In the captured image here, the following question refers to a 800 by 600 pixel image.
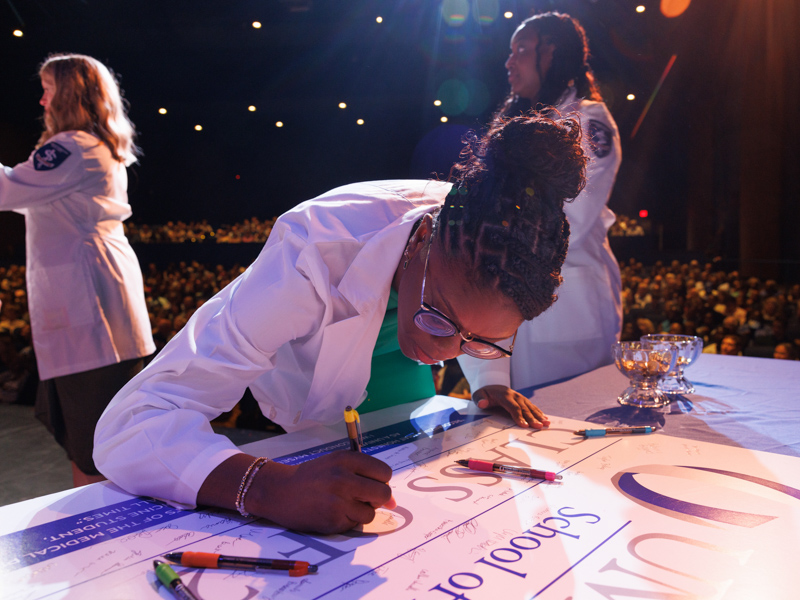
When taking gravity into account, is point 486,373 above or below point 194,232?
below

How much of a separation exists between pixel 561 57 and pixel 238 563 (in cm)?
184

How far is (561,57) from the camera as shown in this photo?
1.85m

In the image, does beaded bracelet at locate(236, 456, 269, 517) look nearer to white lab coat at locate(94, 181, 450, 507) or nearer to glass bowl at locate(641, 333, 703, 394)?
white lab coat at locate(94, 181, 450, 507)

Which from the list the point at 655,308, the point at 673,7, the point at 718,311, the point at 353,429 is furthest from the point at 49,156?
the point at 673,7

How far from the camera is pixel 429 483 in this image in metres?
0.72

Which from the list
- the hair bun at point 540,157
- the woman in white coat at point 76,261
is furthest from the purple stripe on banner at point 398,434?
the woman in white coat at point 76,261

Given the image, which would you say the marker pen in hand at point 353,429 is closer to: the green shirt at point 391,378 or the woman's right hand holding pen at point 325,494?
the woman's right hand holding pen at point 325,494

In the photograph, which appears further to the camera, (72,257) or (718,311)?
(718,311)

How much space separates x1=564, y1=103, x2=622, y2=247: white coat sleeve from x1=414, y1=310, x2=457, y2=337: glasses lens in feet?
3.29

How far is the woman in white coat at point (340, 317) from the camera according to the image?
649mm

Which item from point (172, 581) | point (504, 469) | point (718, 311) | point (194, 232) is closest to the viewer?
point (172, 581)

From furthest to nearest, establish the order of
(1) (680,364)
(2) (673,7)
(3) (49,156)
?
(2) (673,7) → (3) (49,156) → (1) (680,364)

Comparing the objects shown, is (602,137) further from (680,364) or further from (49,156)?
(49,156)

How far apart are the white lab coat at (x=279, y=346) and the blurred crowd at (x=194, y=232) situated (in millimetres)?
3497
